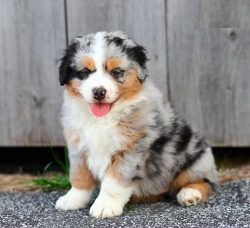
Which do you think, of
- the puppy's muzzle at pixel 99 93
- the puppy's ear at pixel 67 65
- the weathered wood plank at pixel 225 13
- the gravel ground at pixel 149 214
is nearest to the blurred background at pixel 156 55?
the weathered wood plank at pixel 225 13

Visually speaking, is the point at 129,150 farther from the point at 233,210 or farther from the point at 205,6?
the point at 205,6

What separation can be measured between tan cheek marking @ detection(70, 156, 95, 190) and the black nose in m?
0.61

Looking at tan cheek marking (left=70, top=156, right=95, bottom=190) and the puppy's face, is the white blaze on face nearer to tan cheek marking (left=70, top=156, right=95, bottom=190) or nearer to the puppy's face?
the puppy's face

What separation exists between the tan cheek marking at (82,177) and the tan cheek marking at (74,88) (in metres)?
0.50

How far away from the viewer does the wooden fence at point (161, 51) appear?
18.3 ft

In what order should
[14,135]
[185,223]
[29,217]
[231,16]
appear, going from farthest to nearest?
[14,135] < [231,16] < [29,217] < [185,223]

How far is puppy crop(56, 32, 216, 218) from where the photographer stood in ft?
14.5

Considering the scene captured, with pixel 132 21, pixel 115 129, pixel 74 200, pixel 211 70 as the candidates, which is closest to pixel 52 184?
pixel 74 200

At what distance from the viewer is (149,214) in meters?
4.53

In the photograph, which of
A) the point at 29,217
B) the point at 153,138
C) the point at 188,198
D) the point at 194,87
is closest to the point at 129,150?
the point at 153,138

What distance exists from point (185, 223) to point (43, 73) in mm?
2220

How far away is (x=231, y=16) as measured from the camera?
552 cm

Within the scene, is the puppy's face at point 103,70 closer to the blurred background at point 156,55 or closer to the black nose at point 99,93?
the black nose at point 99,93

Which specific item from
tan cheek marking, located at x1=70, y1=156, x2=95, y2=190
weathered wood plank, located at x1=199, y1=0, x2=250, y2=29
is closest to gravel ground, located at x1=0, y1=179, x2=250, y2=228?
tan cheek marking, located at x1=70, y1=156, x2=95, y2=190
